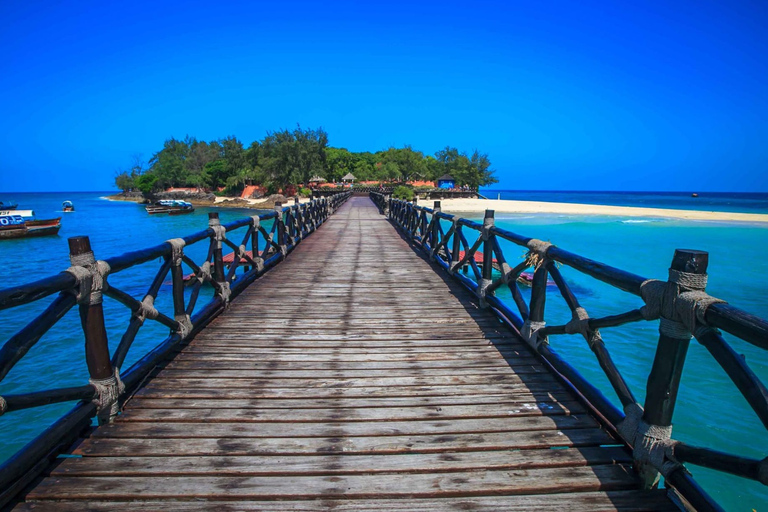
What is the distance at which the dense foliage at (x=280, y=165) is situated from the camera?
5997 centimetres

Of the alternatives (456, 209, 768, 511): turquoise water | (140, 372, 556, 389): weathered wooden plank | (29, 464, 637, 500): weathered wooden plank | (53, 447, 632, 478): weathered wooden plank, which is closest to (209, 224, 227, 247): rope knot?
(140, 372, 556, 389): weathered wooden plank

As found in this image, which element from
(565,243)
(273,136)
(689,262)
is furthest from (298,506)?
(273,136)

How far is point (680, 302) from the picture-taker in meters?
2.05

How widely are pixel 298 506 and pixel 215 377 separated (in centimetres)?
171

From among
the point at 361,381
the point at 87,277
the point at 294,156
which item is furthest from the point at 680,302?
the point at 294,156

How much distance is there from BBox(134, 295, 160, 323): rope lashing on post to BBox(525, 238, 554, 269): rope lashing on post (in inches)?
132

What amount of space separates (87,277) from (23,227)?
3640 cm

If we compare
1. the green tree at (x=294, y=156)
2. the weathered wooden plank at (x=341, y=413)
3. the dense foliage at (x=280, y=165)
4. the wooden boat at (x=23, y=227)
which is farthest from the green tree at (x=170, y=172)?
the weathered wooden plank at (x=341, y=413)

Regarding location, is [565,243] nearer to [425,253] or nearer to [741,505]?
[425,253]

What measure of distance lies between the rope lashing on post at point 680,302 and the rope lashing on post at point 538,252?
5.14ft

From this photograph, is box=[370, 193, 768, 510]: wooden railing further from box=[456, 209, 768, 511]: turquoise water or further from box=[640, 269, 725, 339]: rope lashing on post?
box=[456, 209, 768, 511]: turquoise water

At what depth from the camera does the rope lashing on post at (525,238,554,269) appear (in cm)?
381

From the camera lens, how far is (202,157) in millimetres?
84188

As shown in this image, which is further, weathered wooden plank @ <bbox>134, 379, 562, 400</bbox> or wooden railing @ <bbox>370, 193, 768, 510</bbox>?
weathered wooden plank @ <bbox>134, 379, 562, 400</bbox>
